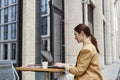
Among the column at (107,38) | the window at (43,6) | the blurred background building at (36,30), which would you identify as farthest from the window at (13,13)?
the column at (107,38)

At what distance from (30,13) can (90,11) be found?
34.2 feet

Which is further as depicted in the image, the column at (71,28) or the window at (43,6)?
Result: the column at (71,28)

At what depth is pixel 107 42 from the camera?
22312 millimetres

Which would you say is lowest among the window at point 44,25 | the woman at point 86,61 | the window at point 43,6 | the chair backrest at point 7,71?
the chair backrest at point 7,71

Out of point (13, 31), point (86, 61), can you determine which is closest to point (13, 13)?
point (13, 31)

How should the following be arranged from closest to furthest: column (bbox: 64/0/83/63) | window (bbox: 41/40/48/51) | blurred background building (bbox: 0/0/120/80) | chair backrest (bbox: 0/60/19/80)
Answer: chair backrest (bbox: 0/60/19/80) < blurred background building (bbox: 0/0/120/80) < window (bbox: 41/40/48/51) < column (bbox: 64/0/83/63)

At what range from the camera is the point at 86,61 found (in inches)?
131

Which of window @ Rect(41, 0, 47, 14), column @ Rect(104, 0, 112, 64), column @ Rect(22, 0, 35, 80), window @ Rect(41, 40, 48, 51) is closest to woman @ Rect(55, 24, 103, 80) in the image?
column @ Rect(22, 0, 35, 80)

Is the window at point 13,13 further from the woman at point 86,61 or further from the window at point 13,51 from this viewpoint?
the woman at point 86,61

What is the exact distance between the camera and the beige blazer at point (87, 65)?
3328 millimetres

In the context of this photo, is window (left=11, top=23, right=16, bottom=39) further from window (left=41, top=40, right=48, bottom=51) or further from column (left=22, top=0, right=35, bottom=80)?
window (left=41, top=40, right=48, bottom=51)

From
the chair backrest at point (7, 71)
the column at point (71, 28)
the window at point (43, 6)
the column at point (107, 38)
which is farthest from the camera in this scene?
Answer: the column at point (107, 38)

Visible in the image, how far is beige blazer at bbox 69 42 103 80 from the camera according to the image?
3328 millimetres

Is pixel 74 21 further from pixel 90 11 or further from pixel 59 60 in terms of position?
pixel 90 11
